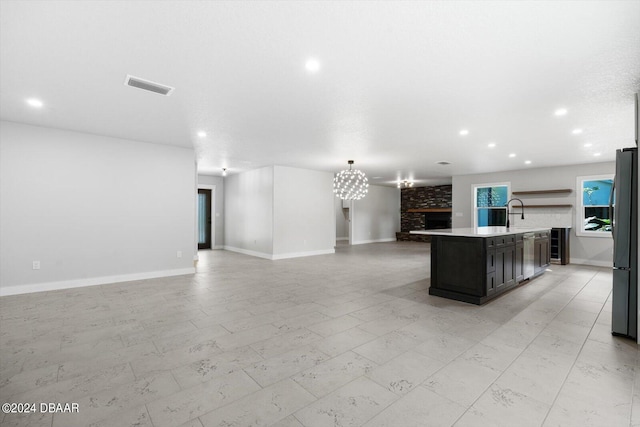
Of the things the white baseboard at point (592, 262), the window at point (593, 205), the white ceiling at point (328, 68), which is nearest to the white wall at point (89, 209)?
the white ceiling at point (328, 68)

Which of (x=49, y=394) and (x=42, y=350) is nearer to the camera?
(x=49, y=394)

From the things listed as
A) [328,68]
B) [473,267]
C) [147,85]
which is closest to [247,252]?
[147,85]

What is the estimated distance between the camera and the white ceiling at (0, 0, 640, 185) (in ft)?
6.72

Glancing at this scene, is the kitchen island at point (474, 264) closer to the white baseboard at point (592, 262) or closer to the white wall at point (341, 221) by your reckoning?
the white baseboard at point (592, 262)

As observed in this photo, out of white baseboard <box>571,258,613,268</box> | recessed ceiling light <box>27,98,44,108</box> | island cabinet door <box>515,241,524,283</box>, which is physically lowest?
white baseboard <box>571,258,613,268</box>

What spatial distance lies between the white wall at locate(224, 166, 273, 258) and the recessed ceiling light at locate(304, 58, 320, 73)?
216 inches

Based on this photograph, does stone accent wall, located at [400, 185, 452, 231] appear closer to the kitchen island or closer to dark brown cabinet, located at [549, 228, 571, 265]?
dark brown cabinet, located at [549, 228, 571, 265]

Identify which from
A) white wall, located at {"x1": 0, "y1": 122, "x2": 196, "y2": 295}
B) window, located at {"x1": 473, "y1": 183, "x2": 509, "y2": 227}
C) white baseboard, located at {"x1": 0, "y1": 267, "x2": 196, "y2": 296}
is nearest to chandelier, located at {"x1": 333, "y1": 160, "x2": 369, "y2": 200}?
white wall, located at {"x1": 0, "y1": 122, "x2": 196, "y2": 295}

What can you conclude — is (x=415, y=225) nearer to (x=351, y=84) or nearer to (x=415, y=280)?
(x=415, y=280)

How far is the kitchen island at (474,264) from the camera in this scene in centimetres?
395

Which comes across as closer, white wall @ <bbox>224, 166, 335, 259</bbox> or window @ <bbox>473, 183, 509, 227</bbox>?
white wall @ <bbox>224, 166, 335, 259</bbox>

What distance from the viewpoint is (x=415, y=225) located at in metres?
13.7

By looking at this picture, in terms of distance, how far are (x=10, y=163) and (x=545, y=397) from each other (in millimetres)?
6815

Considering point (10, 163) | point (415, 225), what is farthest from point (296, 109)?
point (415, 225)
